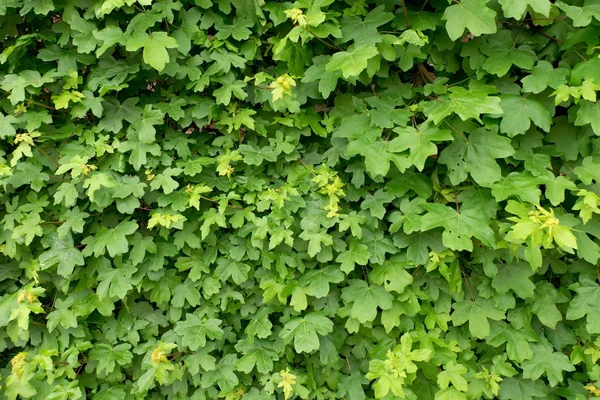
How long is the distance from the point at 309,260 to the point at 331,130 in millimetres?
783

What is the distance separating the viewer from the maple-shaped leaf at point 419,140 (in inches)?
79.5

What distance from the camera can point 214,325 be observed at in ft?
8.19

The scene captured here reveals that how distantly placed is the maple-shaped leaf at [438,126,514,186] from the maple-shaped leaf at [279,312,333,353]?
Answer: 106 cm

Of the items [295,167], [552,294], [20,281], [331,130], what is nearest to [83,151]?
[20,281]

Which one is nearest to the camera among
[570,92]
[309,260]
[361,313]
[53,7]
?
[570,92]

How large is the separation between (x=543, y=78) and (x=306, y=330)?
181cm

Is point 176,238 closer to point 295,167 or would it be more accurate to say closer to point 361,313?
point 295,167

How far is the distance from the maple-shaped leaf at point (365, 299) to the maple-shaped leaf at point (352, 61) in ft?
3.92

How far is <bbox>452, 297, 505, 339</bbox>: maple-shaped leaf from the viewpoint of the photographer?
236cm

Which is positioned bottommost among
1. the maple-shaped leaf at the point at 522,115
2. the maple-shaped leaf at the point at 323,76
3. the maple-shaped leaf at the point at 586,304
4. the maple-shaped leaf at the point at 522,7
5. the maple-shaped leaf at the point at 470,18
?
the maple-shaped leaf at the point at 586,304

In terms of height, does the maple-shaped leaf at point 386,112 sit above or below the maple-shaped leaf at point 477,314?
above

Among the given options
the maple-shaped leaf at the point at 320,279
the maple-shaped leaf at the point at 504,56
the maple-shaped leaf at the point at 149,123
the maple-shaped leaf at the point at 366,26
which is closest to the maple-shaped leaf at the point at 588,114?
the maple-shaped leaf at the point at 504,56

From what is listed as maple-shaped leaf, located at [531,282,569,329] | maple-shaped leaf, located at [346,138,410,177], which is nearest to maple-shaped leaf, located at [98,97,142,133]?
maple-shaped leaf, located at [346,138,410,177]

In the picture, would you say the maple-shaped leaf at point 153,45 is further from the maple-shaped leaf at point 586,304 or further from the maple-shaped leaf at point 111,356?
the maple-shaped leaf at point 586,304
